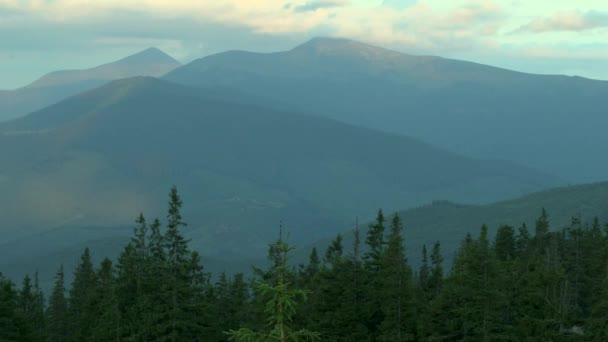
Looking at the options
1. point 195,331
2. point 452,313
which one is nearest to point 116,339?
point 195,331

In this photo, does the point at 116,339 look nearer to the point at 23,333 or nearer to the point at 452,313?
the point at 23,333

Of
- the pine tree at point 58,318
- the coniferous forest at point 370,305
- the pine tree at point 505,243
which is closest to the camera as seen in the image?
the coniferous forest at point 370,305

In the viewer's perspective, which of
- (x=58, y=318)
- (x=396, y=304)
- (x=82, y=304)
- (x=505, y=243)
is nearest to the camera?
(x=396, y=304)

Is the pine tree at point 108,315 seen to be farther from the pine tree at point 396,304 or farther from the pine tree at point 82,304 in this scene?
the pine tree at point 396,304

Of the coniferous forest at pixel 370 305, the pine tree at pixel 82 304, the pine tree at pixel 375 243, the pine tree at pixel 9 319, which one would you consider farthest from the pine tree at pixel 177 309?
the pine tree at pixel 82 304

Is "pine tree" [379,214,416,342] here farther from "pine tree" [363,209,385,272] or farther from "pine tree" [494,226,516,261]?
"pine tree" [494,226,516,261]

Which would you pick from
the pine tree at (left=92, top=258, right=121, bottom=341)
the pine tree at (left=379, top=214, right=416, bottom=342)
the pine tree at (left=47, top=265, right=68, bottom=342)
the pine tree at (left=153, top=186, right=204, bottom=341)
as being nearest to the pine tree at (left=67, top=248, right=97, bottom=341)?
the pine tree at (left=47, top=265, right=68, bottom=342)

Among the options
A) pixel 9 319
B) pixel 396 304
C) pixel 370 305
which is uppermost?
pixel 396 304

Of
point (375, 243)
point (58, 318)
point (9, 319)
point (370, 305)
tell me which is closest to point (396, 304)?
point (370, 305)

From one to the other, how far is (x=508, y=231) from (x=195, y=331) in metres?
56.8

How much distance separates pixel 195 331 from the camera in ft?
196

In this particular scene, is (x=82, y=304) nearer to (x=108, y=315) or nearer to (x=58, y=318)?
(x=58, y=318)

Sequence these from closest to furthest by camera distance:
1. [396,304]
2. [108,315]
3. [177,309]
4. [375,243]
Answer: [177,309], [396,304], [108,315], [375,243]

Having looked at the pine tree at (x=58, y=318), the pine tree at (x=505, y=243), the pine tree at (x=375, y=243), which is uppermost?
the pine tree at (x=375, y=243)
